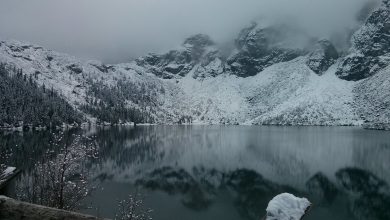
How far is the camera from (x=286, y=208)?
7.60m

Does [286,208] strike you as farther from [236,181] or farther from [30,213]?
[236,181]

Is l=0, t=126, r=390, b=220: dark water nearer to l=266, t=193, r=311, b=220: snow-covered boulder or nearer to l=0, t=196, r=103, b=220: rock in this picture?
l=0, t=196, r=103, b=220: rock

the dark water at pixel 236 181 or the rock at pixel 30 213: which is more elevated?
the rock at pixel 30 213

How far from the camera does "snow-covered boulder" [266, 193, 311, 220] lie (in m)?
7.45

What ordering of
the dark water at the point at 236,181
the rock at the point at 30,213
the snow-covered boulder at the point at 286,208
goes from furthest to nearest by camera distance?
the dark water at the point at 236,181 < the snow-covered boulder at the point at 286,208 < the rock at the point at 30,213

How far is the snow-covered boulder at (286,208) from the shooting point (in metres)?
7.45

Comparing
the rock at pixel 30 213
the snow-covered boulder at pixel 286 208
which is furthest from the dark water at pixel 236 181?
the snow-covered boulder at pixel 286 208

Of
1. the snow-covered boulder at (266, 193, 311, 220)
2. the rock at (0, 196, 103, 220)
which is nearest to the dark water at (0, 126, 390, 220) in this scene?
the rock at (0, 196, 103, 220)

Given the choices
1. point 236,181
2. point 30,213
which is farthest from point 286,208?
point 236,181

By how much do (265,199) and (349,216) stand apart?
13.1 metres

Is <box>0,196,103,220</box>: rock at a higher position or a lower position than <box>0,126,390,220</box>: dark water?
higher

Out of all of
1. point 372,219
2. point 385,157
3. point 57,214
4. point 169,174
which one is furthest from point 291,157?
point 57,214

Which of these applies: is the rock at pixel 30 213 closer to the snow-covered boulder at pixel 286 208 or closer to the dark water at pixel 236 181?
the snow-covered boulder at pixel 286 208

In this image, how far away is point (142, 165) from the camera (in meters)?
96.6
